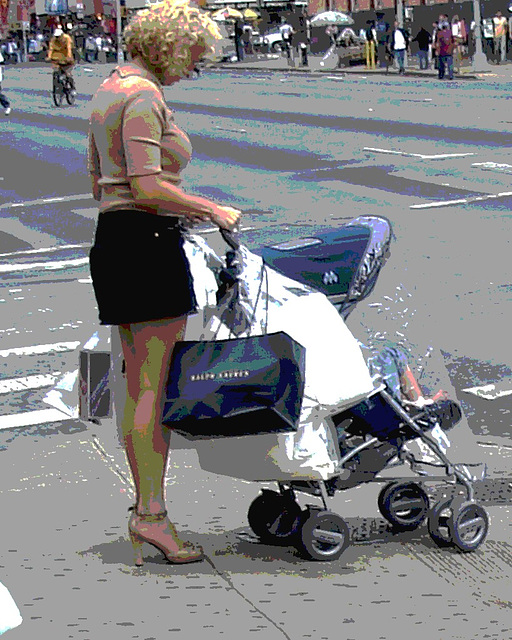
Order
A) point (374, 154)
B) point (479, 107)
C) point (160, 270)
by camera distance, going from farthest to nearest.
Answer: point (479, 107) → point (374, 154) → point (160, 270)

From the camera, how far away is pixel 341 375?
513 centimetres

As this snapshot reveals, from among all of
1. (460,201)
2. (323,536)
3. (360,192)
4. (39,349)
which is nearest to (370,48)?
(360,192)

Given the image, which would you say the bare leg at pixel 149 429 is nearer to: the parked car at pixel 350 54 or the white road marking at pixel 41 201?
the white road marking at pixel 41 201

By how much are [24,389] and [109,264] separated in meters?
3.49

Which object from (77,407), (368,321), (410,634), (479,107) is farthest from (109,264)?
(479,107)

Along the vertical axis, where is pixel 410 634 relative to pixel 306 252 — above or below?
below

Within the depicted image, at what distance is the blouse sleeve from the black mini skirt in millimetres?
204

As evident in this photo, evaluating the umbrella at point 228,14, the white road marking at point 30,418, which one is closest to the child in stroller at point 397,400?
the white road marking at point 30,418

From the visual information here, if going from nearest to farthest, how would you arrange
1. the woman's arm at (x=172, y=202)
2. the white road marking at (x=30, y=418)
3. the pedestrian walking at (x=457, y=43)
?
the woman's arm at (x=172, y=202) → the white road marking at (x=30, y=418) → the pedestrian walking at (x=457, y=43)

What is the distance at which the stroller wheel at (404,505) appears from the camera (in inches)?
219

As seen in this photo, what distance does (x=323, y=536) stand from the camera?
17.2 feet

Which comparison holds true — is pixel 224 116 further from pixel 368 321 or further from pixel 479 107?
pixel 368 321

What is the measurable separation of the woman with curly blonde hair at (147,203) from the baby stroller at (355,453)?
8.6 inches

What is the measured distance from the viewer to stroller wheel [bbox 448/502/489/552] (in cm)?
529
